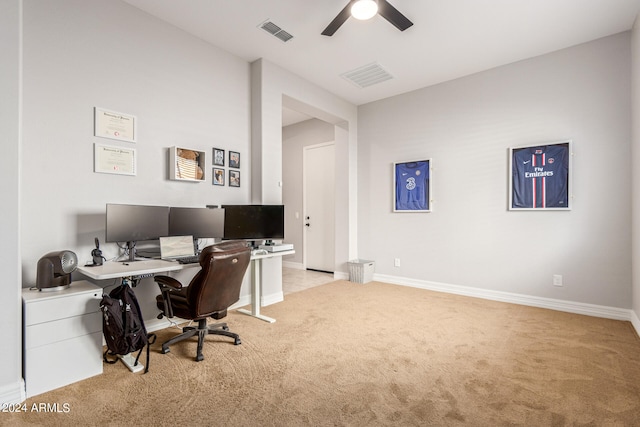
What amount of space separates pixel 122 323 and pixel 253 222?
1706mm

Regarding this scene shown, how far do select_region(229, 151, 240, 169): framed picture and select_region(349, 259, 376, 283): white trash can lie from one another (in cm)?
249

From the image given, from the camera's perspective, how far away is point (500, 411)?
6.03ft

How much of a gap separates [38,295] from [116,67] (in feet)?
6.57

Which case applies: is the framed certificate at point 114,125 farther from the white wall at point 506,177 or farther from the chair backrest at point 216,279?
the white wall at point 506,177

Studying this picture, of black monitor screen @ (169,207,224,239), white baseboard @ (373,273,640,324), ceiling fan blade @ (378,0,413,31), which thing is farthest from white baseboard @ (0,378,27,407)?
white baseboard @ (373,273,640,324)

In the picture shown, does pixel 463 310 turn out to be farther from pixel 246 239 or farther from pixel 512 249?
pixel 246 239

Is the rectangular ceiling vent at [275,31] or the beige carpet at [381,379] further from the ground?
the rectangular ceiling vent at [275,31]

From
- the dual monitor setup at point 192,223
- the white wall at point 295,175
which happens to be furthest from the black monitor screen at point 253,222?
the white wall at point 295,175

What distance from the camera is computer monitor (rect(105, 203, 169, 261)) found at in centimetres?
262

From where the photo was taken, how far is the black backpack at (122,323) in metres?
2.18

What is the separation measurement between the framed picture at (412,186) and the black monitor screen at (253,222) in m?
2.17

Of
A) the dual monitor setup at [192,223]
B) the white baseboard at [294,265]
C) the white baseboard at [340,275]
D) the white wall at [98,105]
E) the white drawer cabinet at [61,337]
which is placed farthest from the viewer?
the white baseboard at [294,265]

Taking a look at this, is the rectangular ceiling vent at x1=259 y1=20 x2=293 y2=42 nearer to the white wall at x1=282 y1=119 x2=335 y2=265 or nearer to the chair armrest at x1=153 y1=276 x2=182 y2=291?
the chair armrest at x1=153 y1=276 x2=182 y2=291

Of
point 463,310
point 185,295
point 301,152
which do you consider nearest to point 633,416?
point 463,310
